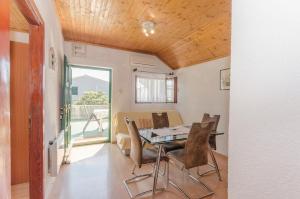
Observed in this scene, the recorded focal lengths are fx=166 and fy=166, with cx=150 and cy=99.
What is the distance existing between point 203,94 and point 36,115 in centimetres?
341

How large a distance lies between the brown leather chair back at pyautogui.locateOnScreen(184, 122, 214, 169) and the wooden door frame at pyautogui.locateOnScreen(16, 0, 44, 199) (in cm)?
157

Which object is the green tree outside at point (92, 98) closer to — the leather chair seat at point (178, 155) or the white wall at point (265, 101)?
the leather chair seat at point (178, 155)

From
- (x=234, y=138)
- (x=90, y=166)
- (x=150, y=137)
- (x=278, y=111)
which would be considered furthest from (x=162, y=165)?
(x=278, y=111)

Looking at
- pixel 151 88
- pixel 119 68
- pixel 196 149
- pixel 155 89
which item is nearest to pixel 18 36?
pixel 119 68

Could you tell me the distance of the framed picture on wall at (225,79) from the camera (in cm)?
339

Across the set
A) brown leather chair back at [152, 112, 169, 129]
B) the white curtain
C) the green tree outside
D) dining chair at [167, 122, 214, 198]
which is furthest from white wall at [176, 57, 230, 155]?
the green tree outside

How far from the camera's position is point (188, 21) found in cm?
283

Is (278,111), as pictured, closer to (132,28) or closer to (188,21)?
(188,21)

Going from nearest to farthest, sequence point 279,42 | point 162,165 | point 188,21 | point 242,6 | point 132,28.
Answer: point 279,42 → point 242,6 → point 188,21 → point 162,165 → point 132,28

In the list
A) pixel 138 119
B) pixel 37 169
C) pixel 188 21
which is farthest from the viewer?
pixel 138 119

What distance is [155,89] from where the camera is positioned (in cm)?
494

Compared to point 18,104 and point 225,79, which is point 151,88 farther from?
point 18,104

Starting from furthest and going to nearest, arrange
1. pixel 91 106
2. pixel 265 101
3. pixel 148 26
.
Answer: pixel 91 106
pixel 148 26
pixel 265 101

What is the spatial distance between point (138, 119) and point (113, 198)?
2268 millimetres
